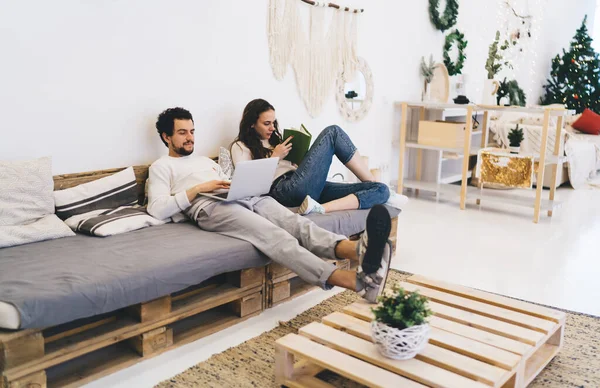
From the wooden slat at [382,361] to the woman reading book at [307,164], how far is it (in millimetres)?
1155

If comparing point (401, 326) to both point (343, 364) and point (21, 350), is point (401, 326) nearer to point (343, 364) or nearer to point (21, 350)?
point (343, 364)

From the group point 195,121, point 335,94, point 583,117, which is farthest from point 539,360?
point 583,117

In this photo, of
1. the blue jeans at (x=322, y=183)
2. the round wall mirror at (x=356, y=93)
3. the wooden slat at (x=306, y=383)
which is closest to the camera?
the wooden slat at (x=306, y=383)

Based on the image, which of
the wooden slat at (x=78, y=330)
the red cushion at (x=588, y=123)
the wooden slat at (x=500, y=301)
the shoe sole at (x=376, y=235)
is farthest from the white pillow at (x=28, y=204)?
the red cushion at (x=588, y=123)

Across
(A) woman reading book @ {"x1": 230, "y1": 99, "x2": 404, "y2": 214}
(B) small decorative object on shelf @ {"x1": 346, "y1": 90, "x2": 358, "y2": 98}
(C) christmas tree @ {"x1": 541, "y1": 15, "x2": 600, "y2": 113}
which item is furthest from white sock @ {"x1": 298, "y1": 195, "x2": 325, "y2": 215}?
(C) christmas tree @ {"x1": 541, "y1": 15, "x2": 600, "y2": 113}

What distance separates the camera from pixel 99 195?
2576 mm

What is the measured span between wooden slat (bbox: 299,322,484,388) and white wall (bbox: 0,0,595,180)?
156 cm

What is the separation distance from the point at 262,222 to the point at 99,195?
2.61 ft

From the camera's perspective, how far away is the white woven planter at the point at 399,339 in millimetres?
1566

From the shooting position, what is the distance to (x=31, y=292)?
1663mm

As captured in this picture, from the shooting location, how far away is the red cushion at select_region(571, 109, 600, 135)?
22.4ft

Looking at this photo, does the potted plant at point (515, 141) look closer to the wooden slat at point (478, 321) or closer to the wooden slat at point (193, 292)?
the wooden slat at point (478, 321)

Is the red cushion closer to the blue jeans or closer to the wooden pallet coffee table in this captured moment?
the blue jeans

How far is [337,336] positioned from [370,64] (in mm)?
3281
